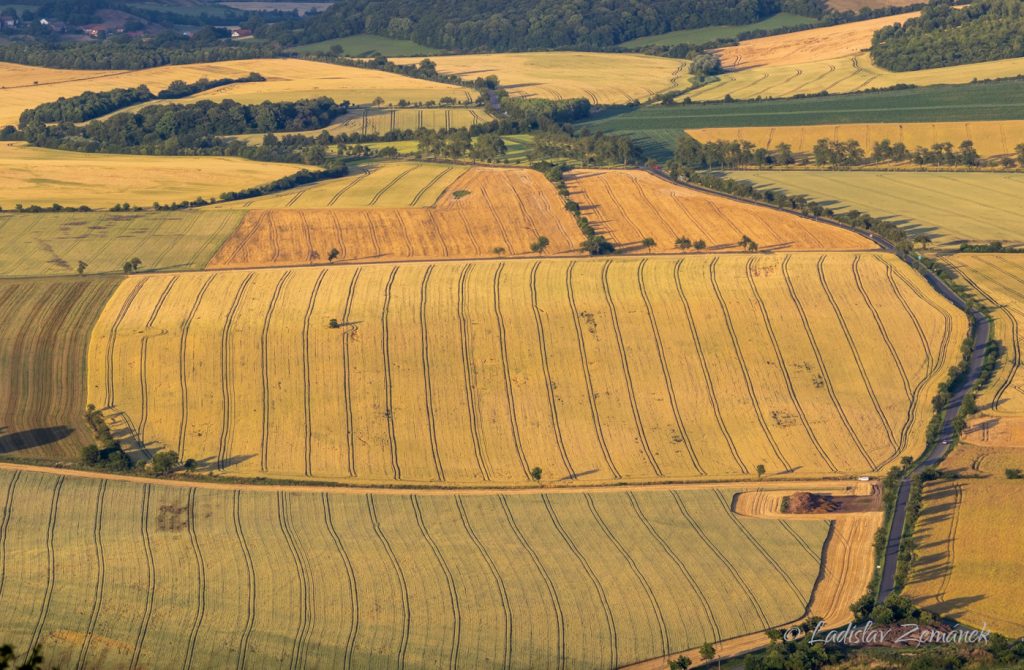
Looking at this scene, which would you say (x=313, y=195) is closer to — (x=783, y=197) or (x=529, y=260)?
(x=529, y=260)

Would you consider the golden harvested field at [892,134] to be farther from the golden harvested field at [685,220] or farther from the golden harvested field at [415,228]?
the golden harvested field at [415,228]

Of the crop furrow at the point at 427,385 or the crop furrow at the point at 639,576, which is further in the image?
the crop furrow at the point at 427,385

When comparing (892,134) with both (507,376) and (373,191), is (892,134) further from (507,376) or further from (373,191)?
(507,376)

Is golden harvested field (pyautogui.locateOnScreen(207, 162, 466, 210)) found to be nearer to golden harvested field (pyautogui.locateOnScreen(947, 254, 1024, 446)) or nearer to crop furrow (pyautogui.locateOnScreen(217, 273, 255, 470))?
crop furrow (pyautogui.locateOnScreen(217, 273, 255, 470))

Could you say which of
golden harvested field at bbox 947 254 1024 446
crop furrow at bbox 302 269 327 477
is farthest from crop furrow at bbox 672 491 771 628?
crop furrow at bbox 302 269 327 477

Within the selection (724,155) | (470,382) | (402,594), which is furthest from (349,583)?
(724,155)

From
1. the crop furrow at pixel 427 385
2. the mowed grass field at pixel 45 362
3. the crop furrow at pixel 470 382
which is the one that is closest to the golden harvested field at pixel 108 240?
the mowed grass field at pixel 45 362
